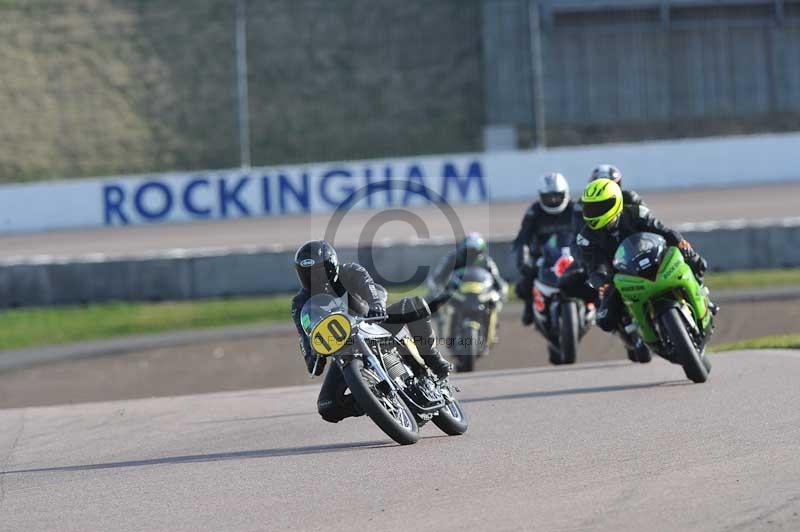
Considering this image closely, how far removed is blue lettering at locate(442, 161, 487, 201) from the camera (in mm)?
27781

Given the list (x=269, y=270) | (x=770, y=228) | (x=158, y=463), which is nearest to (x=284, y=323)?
(x=269, y=270)

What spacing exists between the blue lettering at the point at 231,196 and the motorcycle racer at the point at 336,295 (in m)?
20.9

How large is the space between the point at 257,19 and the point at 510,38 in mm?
7352

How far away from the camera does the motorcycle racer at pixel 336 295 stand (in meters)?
7.22

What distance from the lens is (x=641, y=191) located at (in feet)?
92.3

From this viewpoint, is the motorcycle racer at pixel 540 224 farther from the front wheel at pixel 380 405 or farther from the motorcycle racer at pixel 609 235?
the front wheel at pixel 380 405

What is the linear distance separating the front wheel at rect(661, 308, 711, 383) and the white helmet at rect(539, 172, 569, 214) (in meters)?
3.82

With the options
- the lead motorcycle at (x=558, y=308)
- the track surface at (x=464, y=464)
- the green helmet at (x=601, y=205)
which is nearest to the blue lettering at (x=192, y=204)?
the lead motorcycle at (x=558, y=308)

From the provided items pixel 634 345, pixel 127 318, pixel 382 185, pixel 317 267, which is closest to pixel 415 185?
pixel 382 185

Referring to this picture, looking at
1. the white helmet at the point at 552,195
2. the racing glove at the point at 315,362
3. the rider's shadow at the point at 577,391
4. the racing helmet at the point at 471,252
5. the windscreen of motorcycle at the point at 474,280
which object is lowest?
the rider's shadow at the point at 577,391

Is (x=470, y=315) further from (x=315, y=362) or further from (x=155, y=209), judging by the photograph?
(x=155, y=209)

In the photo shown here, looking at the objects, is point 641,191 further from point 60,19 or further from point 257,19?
point 60,19

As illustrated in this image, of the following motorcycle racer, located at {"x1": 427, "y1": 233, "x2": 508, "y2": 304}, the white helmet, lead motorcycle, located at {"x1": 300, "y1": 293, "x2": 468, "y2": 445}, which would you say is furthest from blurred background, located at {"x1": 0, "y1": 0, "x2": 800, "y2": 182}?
lead motorcycle, located at {"x1": 300, "y1": 293, "x2": 468, "y2": 445}

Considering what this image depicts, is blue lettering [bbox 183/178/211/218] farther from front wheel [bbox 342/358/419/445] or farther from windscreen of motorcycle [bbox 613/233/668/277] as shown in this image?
front wheel [bbox 342/358/419/445]
